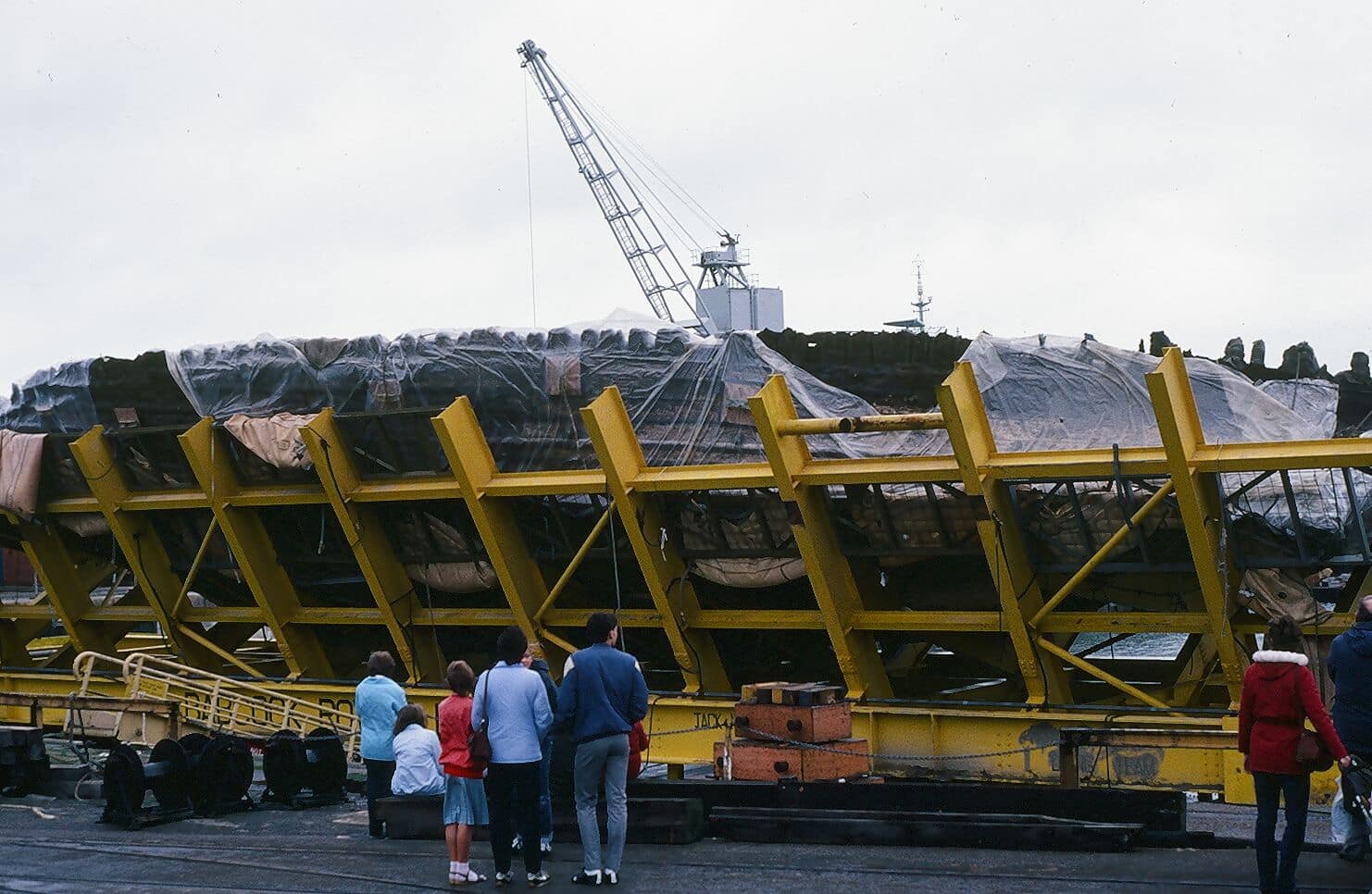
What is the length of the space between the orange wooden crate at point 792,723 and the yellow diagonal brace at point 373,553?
18.1 feet

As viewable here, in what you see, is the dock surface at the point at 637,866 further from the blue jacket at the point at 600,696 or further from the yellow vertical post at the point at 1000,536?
the yellow vertical post at the point at 1000,536

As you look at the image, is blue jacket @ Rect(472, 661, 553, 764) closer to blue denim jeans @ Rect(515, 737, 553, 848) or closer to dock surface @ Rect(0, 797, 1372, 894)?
blue denim jeans @ Rect(515, 737, 553, 848)

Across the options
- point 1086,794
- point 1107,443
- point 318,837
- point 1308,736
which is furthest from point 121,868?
point 1107,443

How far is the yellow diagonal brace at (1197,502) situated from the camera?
37.0 feet

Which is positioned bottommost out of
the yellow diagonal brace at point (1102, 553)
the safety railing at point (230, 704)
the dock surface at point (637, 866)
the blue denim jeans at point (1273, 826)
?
the dock surface at point (637, 866)

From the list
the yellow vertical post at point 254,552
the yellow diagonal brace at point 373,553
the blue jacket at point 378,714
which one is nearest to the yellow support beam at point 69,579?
the yellow vertical post at point 254,552

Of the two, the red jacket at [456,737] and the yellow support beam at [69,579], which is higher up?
the yellow support beam at [69,579]

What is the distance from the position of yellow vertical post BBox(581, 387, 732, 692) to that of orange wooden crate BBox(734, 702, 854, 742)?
2.96 meters

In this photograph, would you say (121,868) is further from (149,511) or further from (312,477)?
(149,511)

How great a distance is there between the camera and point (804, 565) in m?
13.2

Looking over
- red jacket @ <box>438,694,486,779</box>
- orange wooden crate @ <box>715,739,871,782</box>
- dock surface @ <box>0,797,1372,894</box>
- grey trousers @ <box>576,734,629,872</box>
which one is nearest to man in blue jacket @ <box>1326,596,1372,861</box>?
dock surface @ <box>0,797,1372,894</box>

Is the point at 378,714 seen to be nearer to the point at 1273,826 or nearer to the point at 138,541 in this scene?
the point at 1273,826

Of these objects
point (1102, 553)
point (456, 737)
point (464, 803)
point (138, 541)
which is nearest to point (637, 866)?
point (464, 803)

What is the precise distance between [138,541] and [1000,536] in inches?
365
